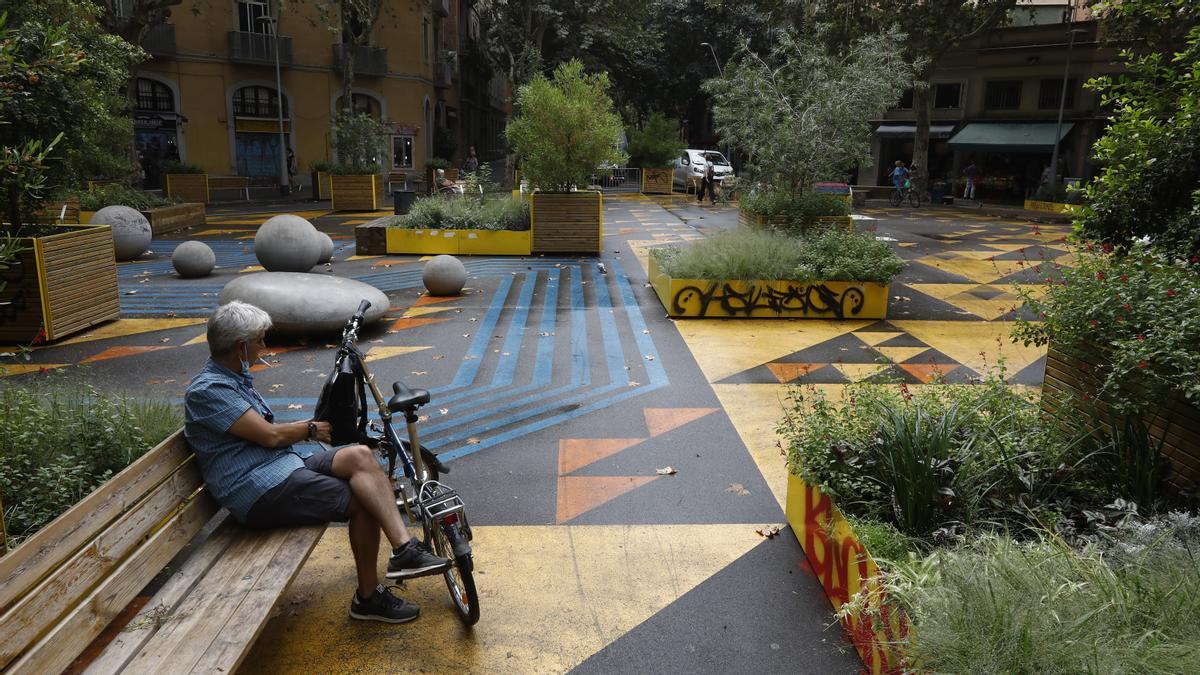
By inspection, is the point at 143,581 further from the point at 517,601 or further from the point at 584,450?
the point at 584,450

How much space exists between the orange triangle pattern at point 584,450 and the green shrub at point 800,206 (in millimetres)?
8588

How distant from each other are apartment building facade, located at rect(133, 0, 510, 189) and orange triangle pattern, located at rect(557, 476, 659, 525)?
83.1 feet

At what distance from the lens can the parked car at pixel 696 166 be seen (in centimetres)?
3256

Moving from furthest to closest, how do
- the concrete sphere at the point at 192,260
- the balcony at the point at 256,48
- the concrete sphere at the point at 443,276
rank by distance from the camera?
the balcony at the point at 256,48 < the concrete sphere at the point at 192,260 < the concrete sphere at the point at 443,276

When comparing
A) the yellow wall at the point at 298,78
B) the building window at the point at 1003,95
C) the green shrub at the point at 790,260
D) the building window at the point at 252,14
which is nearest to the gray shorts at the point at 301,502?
the green shrub at the point at 790,260

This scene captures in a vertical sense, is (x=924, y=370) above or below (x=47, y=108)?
below

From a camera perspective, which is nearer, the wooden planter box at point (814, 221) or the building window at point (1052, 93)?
the wooden planter box at point (814, 221)

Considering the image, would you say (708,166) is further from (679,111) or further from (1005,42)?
(679,111)

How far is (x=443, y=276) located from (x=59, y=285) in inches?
188

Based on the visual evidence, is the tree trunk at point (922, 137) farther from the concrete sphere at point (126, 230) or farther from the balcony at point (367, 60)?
the concrete sphere at point (126, 230)

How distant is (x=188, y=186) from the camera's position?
1056 inches

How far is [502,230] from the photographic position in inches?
652

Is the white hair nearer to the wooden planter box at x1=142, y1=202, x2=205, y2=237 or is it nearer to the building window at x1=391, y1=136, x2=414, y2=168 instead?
the wooden planter box at x1=142, y1=202, x2=205, y2=237

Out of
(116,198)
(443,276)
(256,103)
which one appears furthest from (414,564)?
(256,103)
